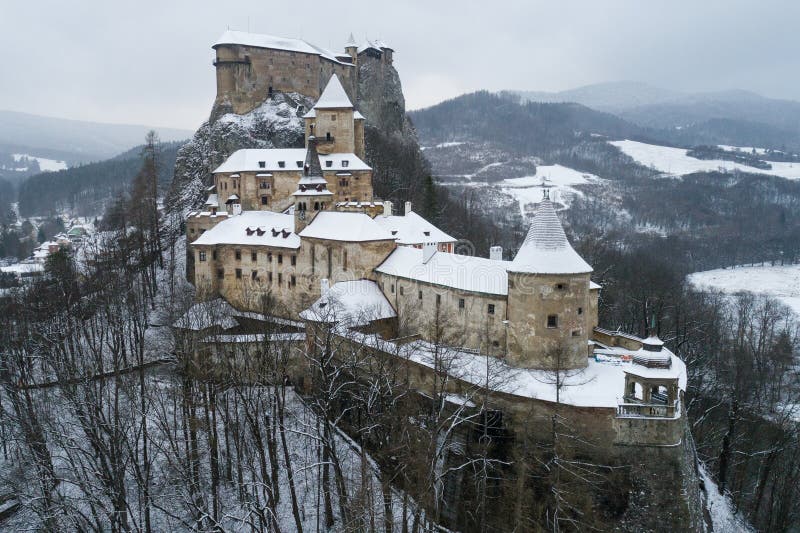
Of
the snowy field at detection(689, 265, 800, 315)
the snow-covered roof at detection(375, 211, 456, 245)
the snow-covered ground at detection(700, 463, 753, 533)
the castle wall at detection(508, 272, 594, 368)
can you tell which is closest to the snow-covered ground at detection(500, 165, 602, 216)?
the snowy field at detection(689, 265, 800, 315)

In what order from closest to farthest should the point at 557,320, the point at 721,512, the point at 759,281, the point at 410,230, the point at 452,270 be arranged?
the point at 557,320, the point at 721,512, the point at 452,270, the point at 410,230, the point at 759,281

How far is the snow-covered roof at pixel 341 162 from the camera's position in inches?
2359

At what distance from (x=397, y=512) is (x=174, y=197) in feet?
169

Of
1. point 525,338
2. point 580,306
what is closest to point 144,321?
point 525,338

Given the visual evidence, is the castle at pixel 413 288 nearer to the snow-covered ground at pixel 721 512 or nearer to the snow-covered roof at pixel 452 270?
the snow-covered roof at pixel 452 270

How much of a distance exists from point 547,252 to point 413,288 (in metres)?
10.7

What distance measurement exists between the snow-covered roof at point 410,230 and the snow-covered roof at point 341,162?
10640 mm

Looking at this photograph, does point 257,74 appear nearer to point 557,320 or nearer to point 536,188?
point 557,320

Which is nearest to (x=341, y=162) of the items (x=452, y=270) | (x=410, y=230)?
(x=410, y=230)

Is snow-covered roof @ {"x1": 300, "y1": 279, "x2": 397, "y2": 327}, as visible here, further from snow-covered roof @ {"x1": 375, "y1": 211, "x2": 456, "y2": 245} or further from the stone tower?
the stone tower

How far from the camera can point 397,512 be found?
2945 cm

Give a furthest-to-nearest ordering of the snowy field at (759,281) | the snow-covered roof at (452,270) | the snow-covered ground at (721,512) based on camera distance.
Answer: the snowy field at (759,281) < the snow-covered roof at (452,270) < the snow-covered ground at (721,512)

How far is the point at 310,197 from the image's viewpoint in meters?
49.0

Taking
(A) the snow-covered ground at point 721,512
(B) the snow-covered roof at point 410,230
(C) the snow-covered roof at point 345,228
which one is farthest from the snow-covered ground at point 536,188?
(A) the snow-covered ground at point 721,512
